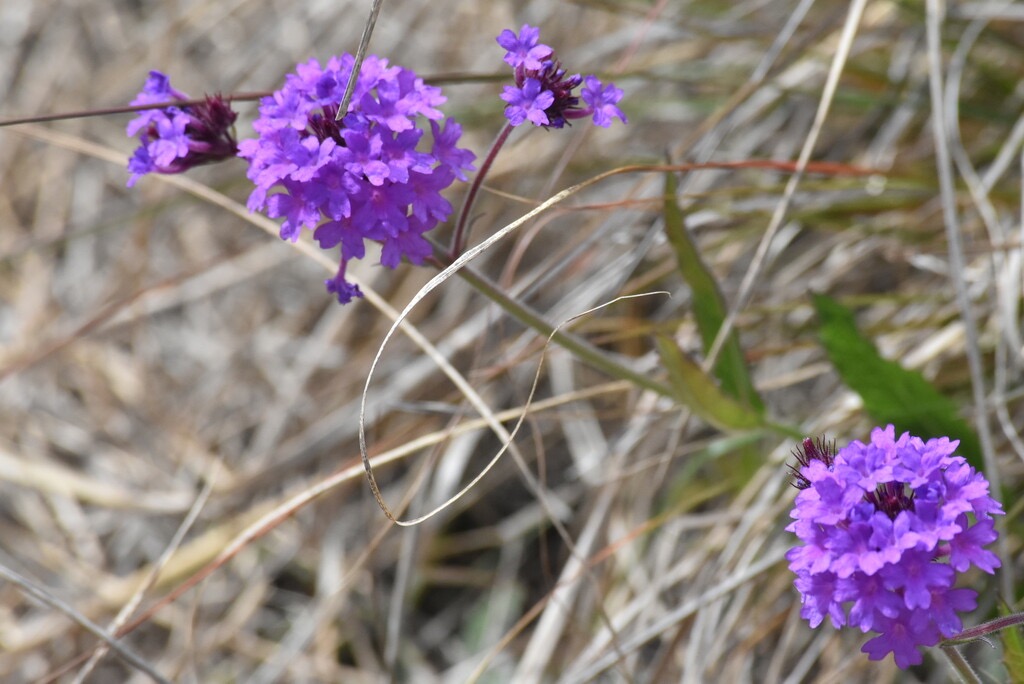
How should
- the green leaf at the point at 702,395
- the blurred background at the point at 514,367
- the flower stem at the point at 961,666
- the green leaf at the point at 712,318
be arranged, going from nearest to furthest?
→ 1. the flower stem at the point at 961,666
2. the green leaf at the point at 702,395
3. the green leaf at the point at 712,318
4. the blurred background at the point at 514,367

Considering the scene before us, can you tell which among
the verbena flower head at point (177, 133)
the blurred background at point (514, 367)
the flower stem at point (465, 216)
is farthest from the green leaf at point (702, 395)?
the verbena flower head at point (177, 133)

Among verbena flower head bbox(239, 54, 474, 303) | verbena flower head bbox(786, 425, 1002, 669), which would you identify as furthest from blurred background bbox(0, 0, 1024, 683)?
verbena flower head bbox(786, 425, 1002, 669)

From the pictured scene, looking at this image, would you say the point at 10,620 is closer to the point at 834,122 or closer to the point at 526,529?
the point at 526,529

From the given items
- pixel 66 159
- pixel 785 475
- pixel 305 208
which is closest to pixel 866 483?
pixel 305 208

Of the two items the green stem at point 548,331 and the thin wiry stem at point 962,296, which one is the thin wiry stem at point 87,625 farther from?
the thin wiry stem at point 962,296

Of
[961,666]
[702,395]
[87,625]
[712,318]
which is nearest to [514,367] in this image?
[712,318]

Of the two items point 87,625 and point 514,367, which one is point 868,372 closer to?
point 514,367

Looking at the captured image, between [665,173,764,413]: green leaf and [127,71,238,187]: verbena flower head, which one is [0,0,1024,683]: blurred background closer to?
[665,173,764,413]: green leaf
